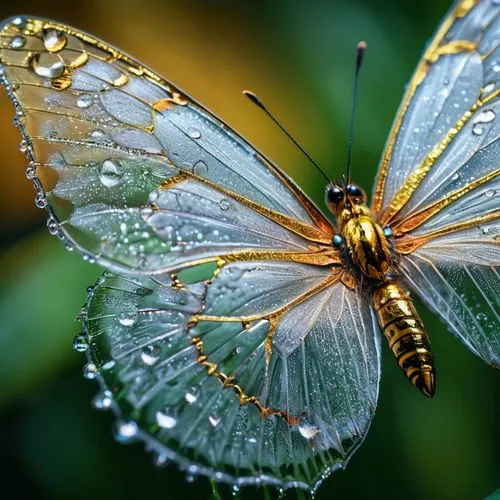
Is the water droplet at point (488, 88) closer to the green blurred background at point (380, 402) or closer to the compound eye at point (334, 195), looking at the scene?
the compound eye at point (334, 195)

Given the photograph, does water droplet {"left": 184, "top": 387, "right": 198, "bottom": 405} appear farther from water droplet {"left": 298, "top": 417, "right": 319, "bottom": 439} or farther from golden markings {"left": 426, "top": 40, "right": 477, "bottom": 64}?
golden markings {"left": 426, "top": 40, "right": 477, "bottom": 64}

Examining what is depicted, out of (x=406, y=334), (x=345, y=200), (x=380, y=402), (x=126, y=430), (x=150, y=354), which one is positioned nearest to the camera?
(x=126, y=430)

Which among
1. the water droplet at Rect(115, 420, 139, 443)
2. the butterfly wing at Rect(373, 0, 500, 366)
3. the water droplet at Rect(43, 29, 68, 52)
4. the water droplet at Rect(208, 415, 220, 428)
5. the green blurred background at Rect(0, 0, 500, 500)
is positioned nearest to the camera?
the water droplet at Rect(115, 420, 139, 443)

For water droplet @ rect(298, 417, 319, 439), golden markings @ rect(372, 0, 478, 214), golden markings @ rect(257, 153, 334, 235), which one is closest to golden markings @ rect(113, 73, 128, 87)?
golden markings @ rect(257, 153, 334, 235)

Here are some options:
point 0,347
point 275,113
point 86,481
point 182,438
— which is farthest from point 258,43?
point 182,438

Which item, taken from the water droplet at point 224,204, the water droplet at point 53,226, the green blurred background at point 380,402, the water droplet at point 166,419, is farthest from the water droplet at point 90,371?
the green blurred background at point 380,402

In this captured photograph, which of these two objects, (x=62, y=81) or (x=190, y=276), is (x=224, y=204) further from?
(x=62, y=81)

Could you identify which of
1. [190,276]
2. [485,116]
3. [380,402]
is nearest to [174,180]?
[190,276]
